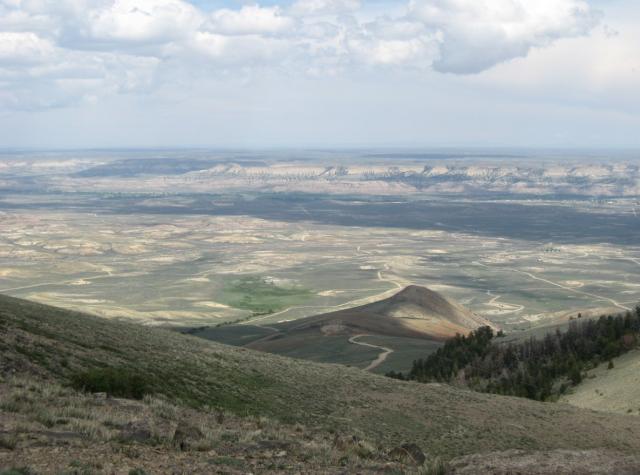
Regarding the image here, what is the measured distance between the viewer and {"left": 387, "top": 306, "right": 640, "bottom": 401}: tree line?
126 ft

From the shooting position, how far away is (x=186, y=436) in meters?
15.6

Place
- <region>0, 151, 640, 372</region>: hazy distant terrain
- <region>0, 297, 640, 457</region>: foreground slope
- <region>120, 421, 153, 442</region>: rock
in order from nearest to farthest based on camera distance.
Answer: <region>120, 421, 153, 442</region>: rock
<region>0, 297, 640, 457</region>: foreground slope
<region>0, 151, 640, 372</region>: hazy distant terrain

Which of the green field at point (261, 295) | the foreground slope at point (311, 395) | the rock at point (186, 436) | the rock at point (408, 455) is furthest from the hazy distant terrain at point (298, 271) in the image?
the rock at point (186, 436)

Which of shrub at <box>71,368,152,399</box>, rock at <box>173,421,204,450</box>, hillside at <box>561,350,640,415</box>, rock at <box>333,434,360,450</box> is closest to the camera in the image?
rock at <box>173,421,204,450</box>

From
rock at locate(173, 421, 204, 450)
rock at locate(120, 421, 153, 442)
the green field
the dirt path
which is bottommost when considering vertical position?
the green field

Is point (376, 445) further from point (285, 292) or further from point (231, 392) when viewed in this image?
point (285, 292)

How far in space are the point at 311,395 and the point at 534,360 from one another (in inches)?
859

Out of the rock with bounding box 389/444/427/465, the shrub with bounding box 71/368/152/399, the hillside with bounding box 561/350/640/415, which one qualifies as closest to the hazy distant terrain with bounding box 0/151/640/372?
the hillside with bounding box 561/350/640/415

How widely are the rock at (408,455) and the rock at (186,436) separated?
4.01 metres

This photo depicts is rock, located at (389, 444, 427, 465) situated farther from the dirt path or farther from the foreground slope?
the dirt path

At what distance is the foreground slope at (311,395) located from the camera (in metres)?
21.2

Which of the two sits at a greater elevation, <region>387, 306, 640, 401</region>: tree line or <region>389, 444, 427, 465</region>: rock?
<region>389, 444, 427, 465</region>: rock

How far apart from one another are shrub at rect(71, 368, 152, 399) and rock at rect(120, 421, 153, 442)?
3.68 m

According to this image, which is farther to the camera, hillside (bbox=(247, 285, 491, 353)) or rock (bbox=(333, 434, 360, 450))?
hillside (bbox=(247, 285, 491, 353))
